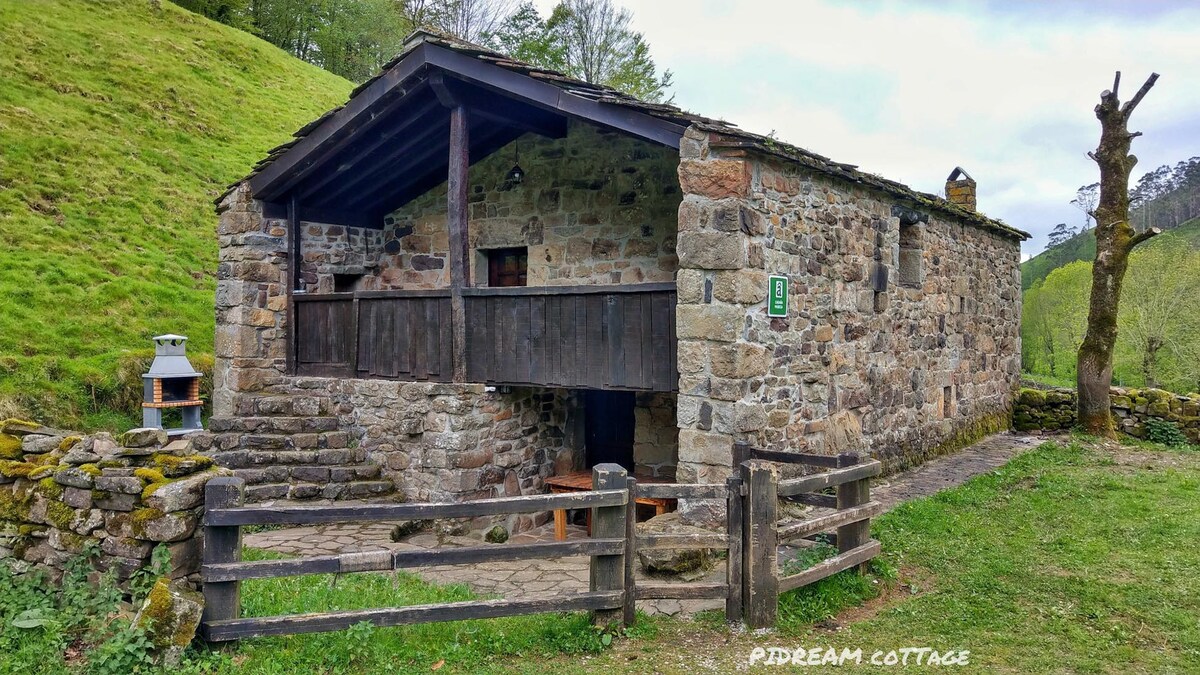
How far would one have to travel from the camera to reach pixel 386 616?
4250 millimetres

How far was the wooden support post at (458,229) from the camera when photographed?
331 inches

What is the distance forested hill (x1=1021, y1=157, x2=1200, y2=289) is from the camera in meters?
48.4

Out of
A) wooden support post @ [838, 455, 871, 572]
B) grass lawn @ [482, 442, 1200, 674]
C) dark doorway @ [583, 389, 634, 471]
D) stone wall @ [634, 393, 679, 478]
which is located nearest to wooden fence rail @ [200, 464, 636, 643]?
grass lawn @ [482, 442, 1200, 674]

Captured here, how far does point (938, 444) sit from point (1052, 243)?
2024 inches

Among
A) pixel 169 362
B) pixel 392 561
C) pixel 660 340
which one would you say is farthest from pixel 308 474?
pixel 392 561

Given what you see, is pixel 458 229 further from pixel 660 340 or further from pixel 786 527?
pixel 786 527

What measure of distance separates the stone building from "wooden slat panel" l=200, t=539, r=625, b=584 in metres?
2.38

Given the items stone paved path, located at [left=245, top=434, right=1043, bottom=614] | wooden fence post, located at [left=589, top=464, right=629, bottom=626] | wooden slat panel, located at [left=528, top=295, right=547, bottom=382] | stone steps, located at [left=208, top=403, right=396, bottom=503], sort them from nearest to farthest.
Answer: wooden fence post, located at [left=589, top=464, right=629, bottom=626] → stone paved path, located at [left=245, top=434, right=1043, bottom=614] → wooden slat panel, located at [left=528, top=295, right=547, bottom=382] → stone steps, located at [left=208, top=403, right=396, bottom=503]

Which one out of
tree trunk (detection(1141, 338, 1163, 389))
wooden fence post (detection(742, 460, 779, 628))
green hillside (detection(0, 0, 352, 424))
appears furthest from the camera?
tree trunk (detection(1141, 338, 1163, 389))

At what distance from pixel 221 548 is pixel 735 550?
2980mm

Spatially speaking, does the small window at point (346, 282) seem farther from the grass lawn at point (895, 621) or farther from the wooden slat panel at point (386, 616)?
the wooden slat panel at point (386, 616)

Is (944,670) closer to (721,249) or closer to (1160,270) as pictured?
(721,249)

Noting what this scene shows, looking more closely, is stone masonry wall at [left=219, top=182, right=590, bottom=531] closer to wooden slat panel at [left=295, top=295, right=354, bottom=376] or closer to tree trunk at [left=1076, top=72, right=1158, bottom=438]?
wooden slat panel at [left=295, top=295, right=354, bottom=376]

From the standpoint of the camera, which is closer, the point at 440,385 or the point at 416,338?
the point at 440,385
